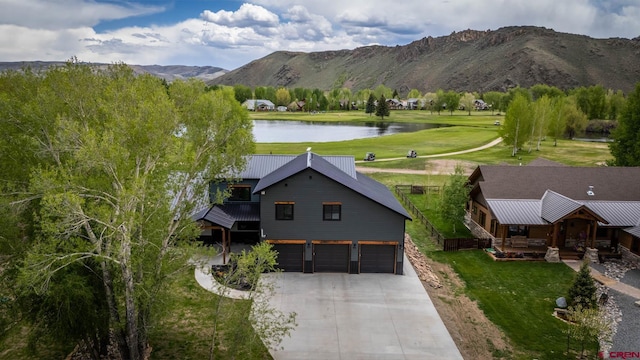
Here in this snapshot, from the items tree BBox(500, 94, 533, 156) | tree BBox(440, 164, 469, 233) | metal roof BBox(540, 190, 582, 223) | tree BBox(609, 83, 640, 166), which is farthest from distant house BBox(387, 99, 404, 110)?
metal roof BBox(540, 190, 582, 223)

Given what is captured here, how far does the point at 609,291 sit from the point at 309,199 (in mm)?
16703

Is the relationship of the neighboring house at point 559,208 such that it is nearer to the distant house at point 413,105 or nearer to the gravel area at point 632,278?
the gravel area at point 632,278

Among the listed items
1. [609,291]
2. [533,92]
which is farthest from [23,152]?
[533,92]

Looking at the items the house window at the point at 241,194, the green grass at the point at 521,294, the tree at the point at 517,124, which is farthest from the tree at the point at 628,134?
the house window at the point at 241,194

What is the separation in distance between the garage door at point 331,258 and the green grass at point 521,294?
6.65m

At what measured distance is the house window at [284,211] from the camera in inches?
983

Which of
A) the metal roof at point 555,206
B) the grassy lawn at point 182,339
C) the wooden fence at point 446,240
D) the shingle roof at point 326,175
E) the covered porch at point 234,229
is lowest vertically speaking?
the grassy lawn at point 182,339

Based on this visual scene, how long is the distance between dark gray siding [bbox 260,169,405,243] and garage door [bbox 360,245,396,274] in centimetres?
62

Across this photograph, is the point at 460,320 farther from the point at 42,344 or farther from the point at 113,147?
the point at 42,344

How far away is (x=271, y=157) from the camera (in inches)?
1241

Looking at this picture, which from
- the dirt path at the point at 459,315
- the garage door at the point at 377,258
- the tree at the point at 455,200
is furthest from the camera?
the tree at the point at 455,200

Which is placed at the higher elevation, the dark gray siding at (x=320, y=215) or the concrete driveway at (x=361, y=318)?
the dark gray siding at (x=320, y=215)

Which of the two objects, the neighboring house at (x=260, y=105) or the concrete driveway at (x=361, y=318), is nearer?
the concrete driveway at (x=361, y=318)

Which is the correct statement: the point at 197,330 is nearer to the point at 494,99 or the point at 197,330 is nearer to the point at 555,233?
the point at 555,233
